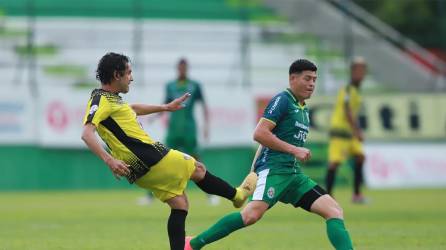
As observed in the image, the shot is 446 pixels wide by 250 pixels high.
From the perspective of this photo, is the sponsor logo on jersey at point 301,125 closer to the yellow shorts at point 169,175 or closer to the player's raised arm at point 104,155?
the yellow shorts at point 169,175

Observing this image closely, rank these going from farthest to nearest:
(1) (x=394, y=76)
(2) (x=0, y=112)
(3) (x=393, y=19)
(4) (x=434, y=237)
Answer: (3) (x=393, y=19)
(1) (x=394, y=76)
(2) (x=0, y=112)
(4) (x=434, y=237)

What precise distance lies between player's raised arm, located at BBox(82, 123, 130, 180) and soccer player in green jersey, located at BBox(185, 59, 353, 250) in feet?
3.69

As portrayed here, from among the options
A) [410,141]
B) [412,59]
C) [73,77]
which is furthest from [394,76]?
[73,77]

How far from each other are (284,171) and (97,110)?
181 centimetres

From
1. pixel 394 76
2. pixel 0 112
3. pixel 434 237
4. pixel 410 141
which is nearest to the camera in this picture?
pixel 434 237

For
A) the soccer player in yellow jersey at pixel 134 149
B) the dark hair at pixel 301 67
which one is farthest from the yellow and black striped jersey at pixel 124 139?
the dark hair at pixel 301 67

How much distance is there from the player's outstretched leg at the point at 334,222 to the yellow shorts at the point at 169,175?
121 cm

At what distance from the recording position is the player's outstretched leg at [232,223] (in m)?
9.23

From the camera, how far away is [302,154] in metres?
8.91

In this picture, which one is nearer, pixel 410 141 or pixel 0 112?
pixel 0 112

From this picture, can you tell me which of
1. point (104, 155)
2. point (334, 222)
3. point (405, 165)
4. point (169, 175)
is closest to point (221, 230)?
point (169, 175)

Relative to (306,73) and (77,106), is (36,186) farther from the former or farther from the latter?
(306,73)

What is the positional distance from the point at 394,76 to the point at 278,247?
73.4ft

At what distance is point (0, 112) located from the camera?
77.0 ft
